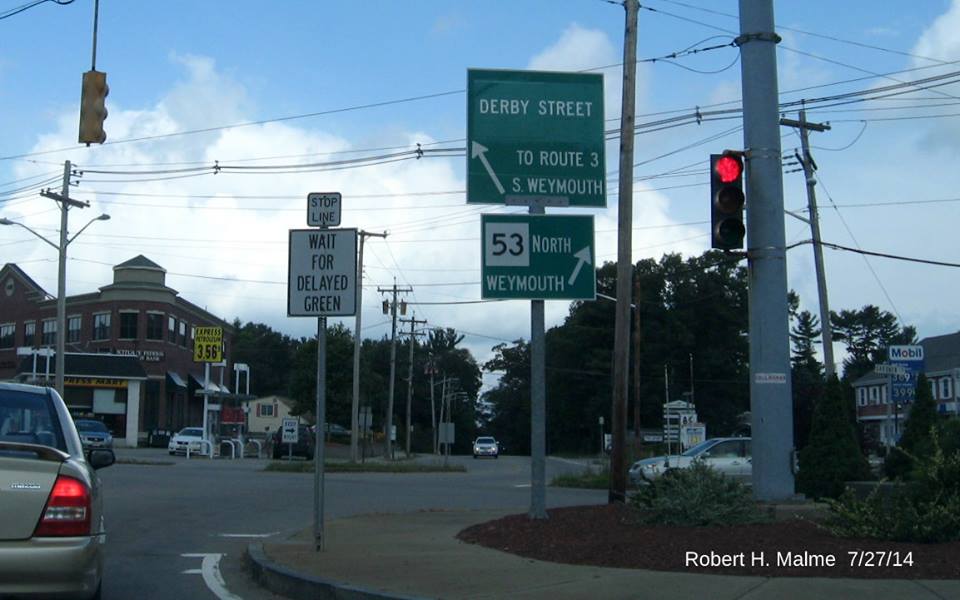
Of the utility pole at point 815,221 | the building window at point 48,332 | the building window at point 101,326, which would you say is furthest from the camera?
the building window at point 48,332

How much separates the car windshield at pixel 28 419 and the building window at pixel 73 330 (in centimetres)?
6789

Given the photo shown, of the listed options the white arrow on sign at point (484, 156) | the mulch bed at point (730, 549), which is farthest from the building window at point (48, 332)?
the mulch bed at point (730, 549)

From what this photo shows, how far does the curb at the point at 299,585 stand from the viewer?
8.70 m

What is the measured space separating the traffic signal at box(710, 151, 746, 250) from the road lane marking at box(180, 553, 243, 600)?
19.7 ft

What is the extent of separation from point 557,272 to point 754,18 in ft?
12.4

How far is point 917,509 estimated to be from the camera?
1014 cm

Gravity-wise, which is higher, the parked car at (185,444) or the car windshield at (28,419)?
the car windshield at (28,419)

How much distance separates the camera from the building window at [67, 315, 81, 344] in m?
71.9

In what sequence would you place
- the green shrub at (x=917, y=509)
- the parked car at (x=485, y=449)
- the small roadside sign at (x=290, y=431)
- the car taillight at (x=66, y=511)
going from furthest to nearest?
the parked car at (x=485, y=449), the small roadside sign at (x=290, y=431), the green shrub at (x=917, y=509), the car taillight at (x=66, y=511)

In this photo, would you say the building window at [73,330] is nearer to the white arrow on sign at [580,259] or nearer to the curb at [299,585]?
the white arrow on sign at [580,259]

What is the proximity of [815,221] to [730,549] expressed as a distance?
23894mm

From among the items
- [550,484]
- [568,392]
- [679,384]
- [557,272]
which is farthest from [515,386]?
[557,272]

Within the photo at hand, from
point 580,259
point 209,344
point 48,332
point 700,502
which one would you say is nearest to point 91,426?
point 209,344

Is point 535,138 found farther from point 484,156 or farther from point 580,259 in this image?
point 580,259
